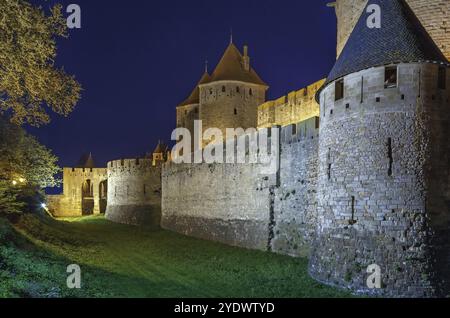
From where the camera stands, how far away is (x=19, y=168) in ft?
64.1

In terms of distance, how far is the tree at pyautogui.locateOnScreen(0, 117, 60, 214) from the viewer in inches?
660

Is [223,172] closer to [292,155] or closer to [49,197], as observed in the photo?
[292,155]

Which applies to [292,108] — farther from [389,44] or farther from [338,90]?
[389,44]

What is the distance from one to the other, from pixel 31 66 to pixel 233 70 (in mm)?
24335

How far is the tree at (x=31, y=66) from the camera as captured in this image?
11.1 m

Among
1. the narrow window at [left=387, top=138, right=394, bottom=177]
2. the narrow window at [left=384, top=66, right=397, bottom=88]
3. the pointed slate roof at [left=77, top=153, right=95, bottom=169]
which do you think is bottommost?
the narrow window at [left=387, top=138, right=394, bottom=177]

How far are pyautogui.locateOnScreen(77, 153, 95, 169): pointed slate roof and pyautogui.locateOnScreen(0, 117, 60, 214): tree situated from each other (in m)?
27.3

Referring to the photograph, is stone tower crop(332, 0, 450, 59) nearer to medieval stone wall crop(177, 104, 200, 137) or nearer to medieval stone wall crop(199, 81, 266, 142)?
medieval stone wall crop(199, 81, 266, 142)

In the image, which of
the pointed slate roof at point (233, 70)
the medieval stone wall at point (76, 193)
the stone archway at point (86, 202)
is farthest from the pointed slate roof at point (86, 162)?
the pointed slate roof at point (233, 70)

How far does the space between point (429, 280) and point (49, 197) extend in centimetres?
4478

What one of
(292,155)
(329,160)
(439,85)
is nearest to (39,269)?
(329,160)

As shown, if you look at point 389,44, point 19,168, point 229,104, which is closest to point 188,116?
point 229,104

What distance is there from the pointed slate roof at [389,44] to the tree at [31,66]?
7894mm

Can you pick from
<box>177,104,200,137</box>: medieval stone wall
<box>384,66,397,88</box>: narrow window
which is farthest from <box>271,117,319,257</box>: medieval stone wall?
<box>177,104,200,137</box>: medieval stone wall
